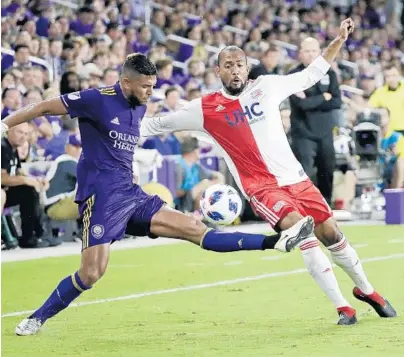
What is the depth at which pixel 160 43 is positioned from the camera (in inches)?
867

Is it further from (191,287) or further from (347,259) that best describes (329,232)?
(191,287)

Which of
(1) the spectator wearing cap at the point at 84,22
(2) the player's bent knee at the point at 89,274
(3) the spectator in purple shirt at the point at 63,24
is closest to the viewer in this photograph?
(2) the player's bent knee at the point at 89,274

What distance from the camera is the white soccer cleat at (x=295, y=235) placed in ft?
26.1

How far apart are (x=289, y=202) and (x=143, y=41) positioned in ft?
43.1

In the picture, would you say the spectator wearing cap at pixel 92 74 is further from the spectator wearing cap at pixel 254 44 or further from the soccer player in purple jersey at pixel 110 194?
the soccer player in purple jersey at pixel 110 194

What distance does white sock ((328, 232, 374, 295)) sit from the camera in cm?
876

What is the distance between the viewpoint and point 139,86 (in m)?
8.48

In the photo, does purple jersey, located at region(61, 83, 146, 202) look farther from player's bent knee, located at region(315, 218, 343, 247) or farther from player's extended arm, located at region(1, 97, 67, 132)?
player's bent knee, located at region(315, 218, 343, 247)

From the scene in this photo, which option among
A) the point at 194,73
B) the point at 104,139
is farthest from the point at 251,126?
the point at 194,73

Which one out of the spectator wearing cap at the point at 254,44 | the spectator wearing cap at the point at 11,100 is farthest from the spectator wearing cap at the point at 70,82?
the spectator wearing cap at the point at 254,44

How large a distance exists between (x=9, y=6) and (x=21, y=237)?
589 cm

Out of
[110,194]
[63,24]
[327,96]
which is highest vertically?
[63,24]

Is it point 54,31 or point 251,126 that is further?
point 54,31

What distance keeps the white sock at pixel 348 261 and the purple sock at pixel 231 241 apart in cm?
78
